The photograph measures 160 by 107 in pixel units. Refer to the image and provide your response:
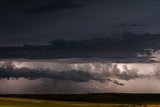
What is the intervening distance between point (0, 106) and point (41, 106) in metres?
27.0

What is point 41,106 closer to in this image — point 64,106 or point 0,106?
point 64,106

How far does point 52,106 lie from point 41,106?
17.6 ft

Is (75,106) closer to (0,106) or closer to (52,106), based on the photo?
(52,106)

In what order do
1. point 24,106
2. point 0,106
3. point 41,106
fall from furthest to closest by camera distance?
point 41,106
point 24,106
point 0,106

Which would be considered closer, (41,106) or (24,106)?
Result: (24,106)

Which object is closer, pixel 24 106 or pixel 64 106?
pixel 24 106

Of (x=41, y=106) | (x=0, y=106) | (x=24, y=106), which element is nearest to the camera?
(x=0, y=106)

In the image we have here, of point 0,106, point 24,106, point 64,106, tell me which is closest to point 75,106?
point 64,106

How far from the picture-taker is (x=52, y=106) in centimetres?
17962

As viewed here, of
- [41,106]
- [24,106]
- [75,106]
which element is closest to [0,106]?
[24,106]

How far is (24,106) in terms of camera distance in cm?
16475

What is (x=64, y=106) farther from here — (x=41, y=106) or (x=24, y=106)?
(x=24, y=106)

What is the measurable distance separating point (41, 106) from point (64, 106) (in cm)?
947

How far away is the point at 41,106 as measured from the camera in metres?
176
